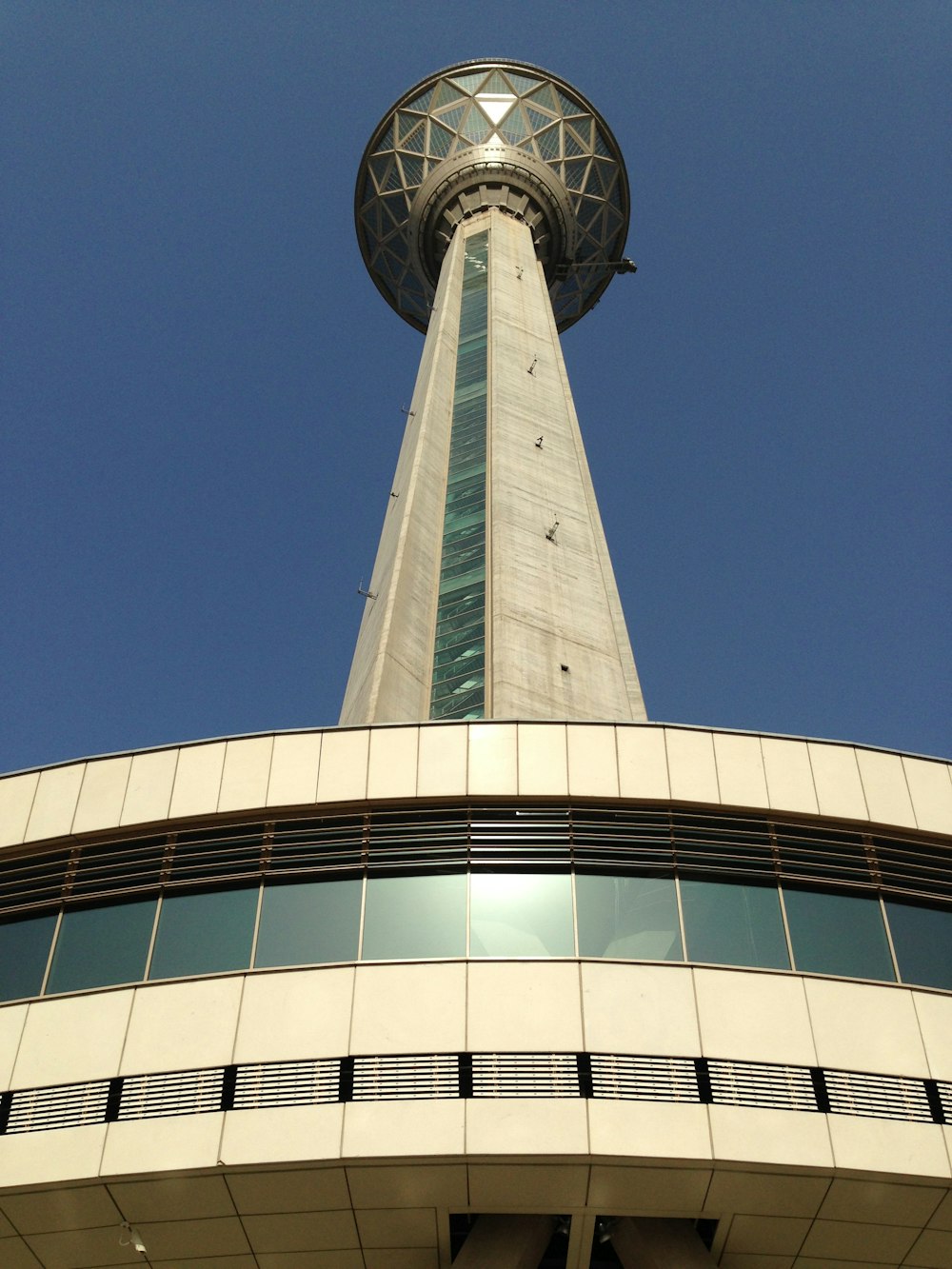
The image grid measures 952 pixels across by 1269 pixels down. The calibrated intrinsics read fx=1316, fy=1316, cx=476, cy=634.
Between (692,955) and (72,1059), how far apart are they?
702cm

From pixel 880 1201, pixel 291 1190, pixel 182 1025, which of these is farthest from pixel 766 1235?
pixel 182 1025

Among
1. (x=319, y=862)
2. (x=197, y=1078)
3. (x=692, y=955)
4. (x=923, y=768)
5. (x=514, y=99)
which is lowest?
(x=197, y=1078)

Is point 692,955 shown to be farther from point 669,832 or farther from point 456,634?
point 456,634

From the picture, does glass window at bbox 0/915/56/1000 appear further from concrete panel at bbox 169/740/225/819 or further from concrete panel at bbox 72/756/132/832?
concrete panel at bbox 169/740/225/819

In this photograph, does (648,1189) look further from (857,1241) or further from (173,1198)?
(173,1198)

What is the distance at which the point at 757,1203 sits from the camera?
45.4ft

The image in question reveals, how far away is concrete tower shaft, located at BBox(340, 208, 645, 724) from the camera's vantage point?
3169 cm

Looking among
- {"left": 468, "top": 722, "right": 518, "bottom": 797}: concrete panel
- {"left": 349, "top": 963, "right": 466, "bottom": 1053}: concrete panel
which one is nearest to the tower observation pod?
{"left": 468, "top": 722, "right": 518, "bottom": 797}: concrete panel

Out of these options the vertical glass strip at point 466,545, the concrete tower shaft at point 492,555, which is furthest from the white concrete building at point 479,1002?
the vertical glass strip at point 466,545

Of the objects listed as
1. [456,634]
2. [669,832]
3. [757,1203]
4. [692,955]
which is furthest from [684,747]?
[456,634]

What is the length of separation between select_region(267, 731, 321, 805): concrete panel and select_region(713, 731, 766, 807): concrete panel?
5.23 meters

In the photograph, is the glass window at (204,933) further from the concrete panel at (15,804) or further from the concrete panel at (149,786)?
the concrete panel at (15,804)

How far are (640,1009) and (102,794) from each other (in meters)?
7.60

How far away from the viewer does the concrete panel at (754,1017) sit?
46.4ft
